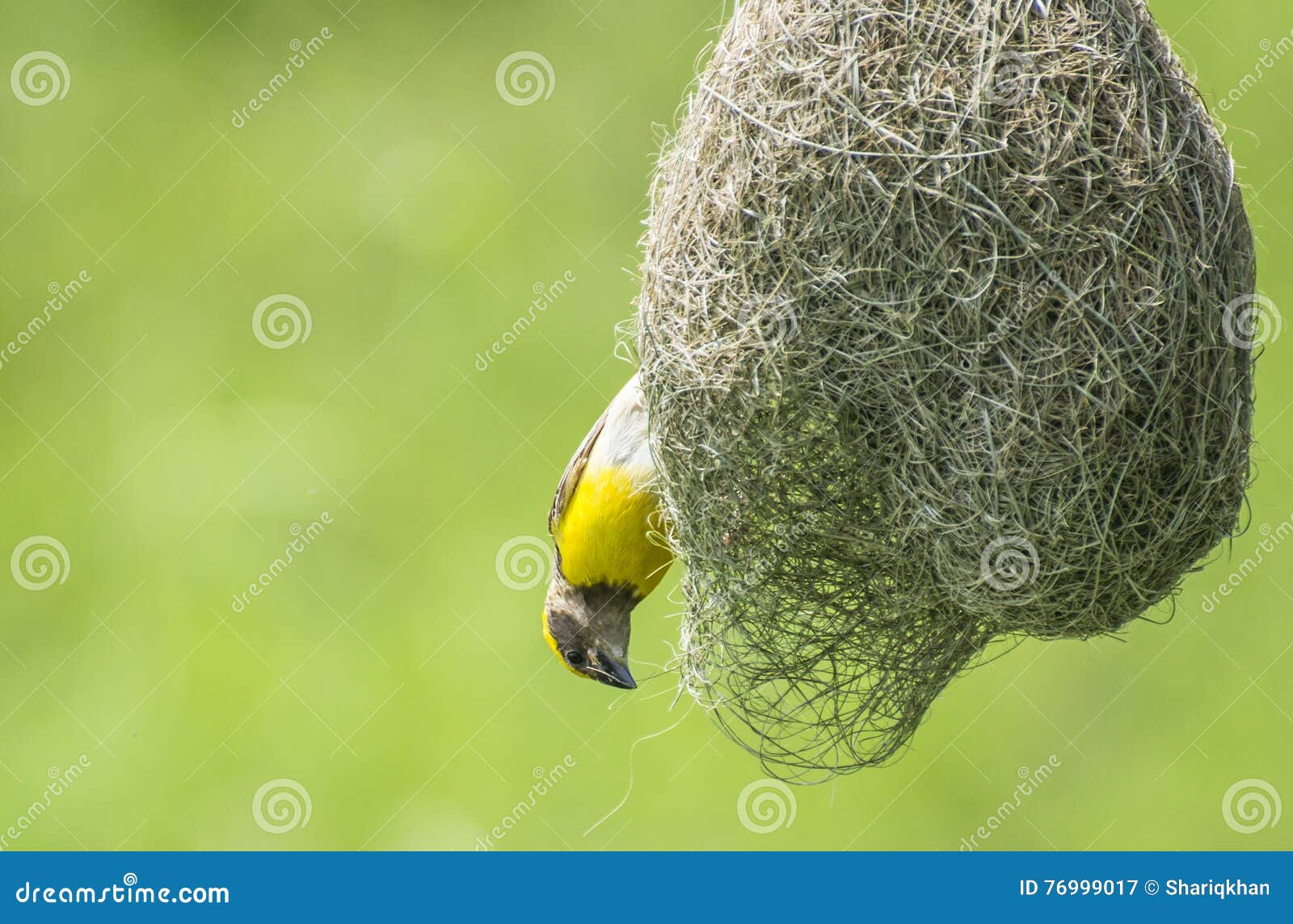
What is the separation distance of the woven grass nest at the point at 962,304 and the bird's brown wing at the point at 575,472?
46cm

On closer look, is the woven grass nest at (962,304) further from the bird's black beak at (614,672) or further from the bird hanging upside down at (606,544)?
the bird's black beak at (614,672)

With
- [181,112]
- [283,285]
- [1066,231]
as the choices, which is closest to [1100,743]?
[1066,231]

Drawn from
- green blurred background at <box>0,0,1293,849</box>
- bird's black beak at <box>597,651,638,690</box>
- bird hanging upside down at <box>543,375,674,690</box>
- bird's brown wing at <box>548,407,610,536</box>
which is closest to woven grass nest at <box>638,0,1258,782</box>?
bird hanging upside down at <box>543,375,674,690</box>

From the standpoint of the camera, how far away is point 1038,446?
1890mm

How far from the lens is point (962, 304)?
1.84 meters

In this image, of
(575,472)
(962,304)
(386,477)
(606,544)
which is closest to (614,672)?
(606,544)

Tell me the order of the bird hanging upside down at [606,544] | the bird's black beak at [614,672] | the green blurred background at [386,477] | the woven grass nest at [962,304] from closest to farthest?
the woven grass nest at [962,304] < the bird hanging upside down at [606,544] < the bird's black beak at [614,672] < the green blurred background at [386,477]

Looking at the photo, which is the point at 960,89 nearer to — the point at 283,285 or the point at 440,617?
the point at 440,617

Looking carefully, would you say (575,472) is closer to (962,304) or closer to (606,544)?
(606,544)

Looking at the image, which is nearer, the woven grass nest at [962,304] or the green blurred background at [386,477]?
the woven grass nest at [962,304]

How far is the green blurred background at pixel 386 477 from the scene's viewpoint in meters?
4.71

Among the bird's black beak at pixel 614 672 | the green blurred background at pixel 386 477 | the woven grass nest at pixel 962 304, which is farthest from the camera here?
the green blurred background at pixel 386 477

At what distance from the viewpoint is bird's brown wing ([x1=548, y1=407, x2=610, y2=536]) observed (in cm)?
261

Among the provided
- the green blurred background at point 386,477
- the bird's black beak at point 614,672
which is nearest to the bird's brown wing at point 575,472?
the bird's black beak at point 614,672
